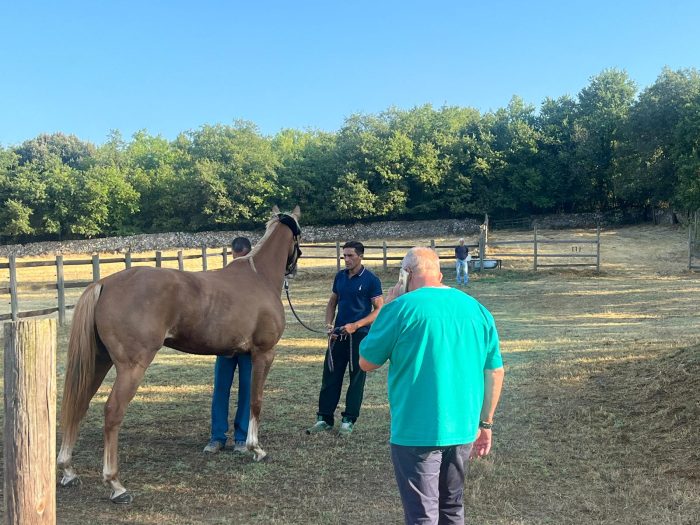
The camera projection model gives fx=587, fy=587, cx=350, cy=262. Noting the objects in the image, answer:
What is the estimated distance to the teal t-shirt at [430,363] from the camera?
8.50 ft

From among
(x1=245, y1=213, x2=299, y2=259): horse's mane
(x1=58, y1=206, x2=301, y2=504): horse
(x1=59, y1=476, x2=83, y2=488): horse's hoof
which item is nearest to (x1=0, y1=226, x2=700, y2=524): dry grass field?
(x1=59, y1=476, x2=83, y2=488): horse's hoof

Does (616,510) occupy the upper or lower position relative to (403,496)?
lower

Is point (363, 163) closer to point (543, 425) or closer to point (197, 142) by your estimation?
point (197, 142)

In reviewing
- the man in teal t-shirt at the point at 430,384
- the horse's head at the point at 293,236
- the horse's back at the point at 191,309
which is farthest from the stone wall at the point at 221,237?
the man in teal t-shirt at the point at 430,384

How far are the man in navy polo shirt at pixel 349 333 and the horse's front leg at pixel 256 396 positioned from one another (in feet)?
2.34

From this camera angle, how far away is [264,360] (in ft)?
17.0

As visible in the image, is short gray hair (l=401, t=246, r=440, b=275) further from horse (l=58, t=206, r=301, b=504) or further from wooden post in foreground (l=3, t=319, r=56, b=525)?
horse (l=58, t=206, r=301, b=504)

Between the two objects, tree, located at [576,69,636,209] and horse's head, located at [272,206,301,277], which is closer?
horse's head, located at [272,206,301,277]

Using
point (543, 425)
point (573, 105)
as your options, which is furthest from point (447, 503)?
point (573, 105)

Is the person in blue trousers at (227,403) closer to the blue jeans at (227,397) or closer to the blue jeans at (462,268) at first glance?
the blue jeans at (227,397)

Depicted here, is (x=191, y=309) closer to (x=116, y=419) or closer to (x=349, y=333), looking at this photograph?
(x=116, y=419)

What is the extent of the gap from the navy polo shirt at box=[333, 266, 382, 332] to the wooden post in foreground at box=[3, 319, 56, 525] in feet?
12.5

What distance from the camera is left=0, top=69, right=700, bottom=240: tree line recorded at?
148 ft

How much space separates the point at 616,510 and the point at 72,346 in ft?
13.0
